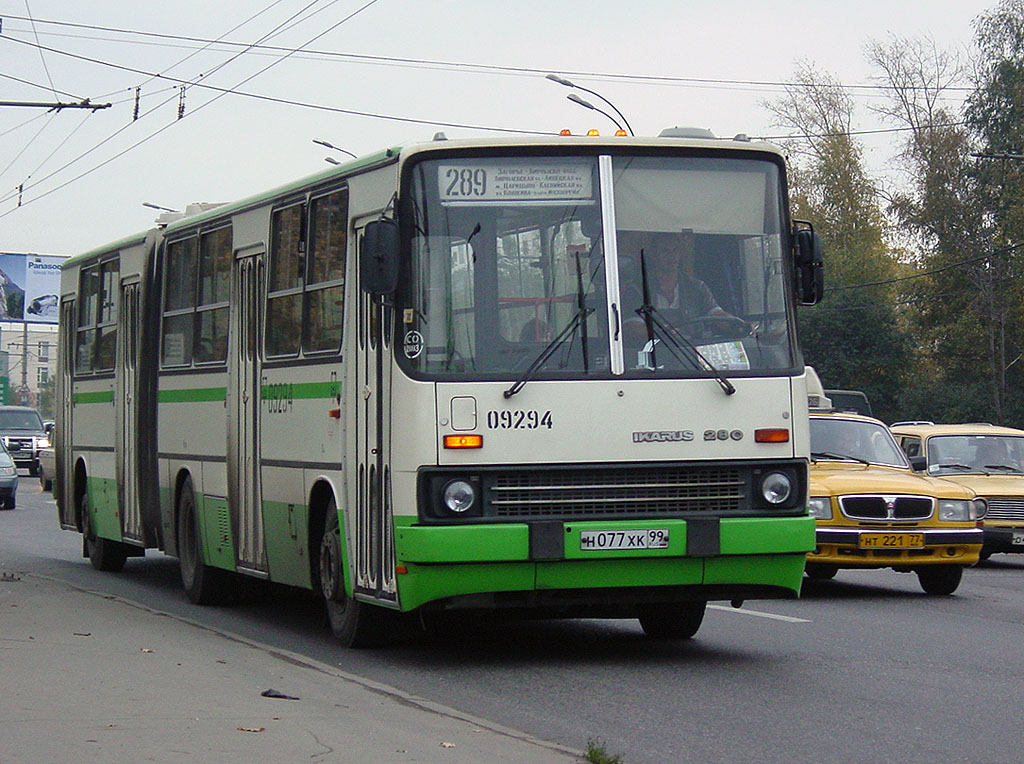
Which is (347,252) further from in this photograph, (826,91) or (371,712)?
(826,91)

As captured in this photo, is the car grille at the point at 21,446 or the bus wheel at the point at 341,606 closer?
the bus wheel at the point at 341,606

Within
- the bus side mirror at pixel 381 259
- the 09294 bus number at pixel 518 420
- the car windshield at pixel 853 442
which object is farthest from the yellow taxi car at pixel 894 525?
the bus side mirror at pixel 381 259

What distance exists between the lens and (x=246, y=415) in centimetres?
1391

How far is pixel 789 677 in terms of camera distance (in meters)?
10.7

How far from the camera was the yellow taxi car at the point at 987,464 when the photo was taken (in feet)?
70.3

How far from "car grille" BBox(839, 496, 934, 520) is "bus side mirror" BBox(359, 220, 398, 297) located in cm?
680

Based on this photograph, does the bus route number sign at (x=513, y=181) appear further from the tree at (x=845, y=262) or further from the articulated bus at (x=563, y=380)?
the tree at (x=845, y=262)

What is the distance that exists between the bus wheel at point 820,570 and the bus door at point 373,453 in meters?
6.13

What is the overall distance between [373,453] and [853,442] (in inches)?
312

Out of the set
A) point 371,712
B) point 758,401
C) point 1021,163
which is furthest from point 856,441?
point 1021,163

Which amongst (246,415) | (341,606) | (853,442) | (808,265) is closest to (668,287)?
(808,265)

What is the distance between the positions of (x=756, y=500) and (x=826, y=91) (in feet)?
224

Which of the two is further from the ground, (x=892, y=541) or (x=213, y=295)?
(x=213, y=295)

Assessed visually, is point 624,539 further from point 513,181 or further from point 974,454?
point 974,454
